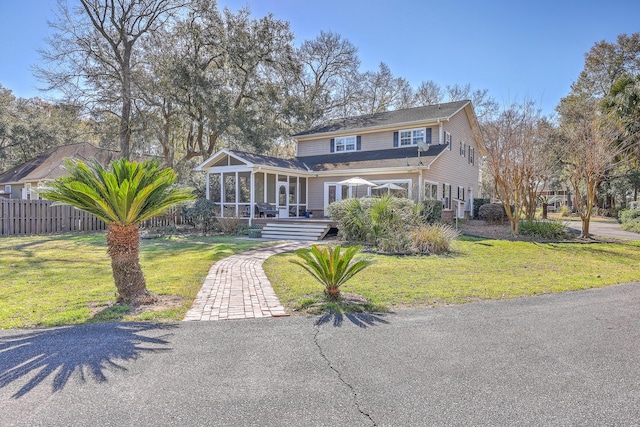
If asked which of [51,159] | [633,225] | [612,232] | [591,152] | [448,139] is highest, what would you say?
[448,139]

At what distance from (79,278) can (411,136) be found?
1852 cm

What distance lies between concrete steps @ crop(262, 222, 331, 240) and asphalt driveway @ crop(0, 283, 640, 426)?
407 inches

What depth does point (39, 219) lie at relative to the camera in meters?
15.7

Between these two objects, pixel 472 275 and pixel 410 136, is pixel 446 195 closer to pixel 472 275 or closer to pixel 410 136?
pixel 410 136

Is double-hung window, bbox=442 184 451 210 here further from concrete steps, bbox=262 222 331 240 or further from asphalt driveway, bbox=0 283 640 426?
asphalt driveway, bbox=0 283 640 426

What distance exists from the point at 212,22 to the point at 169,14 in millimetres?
2784

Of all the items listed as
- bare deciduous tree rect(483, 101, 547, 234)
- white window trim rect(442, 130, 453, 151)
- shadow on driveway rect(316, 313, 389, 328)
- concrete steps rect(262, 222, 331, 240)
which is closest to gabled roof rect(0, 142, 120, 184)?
concrete steps rect(262, 222, 331, 240)

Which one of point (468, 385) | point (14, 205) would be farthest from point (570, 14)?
point (14, 205)

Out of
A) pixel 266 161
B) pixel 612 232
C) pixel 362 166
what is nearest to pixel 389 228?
pixel 362 166

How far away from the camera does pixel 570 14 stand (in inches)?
524

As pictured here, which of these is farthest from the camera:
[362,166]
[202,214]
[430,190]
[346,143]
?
[346,143]

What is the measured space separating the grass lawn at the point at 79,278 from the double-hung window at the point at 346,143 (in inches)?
487

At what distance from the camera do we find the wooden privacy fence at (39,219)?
1488 centimetres

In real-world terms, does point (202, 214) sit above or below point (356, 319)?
above
